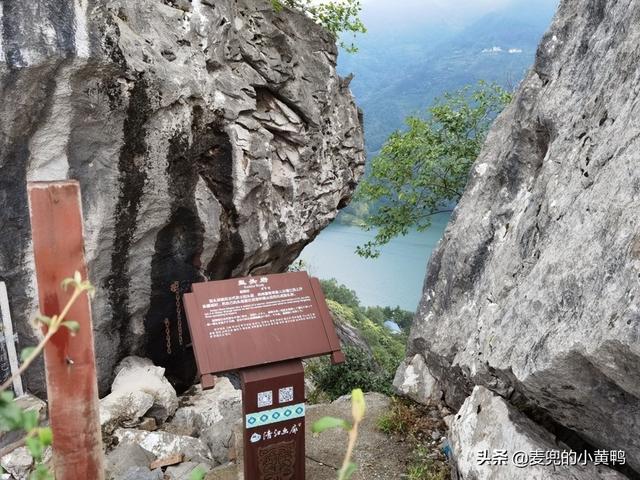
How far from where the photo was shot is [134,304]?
288 inches

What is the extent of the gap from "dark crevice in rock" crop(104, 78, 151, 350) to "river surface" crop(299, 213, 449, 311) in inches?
1128

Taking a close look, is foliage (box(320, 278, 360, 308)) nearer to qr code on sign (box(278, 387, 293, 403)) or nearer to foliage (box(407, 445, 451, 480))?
foliage (box(407, 445, 451, 480))

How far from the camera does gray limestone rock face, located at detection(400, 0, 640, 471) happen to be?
3092 mm

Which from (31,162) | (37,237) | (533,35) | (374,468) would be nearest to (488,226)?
(374,468)

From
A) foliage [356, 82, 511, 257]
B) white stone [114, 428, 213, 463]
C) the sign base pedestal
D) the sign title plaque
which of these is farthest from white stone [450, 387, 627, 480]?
foliage [356, 82, 511, 257]

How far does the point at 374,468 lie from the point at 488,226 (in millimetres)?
2655

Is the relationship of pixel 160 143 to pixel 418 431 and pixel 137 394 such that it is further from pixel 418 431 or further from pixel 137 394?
pixel 418 431

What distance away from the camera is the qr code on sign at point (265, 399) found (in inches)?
169

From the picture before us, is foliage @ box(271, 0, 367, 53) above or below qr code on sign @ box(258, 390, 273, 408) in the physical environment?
above

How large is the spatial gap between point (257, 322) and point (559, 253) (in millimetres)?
→ 2341

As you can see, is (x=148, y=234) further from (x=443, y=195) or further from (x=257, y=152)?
(x=443, y=195)

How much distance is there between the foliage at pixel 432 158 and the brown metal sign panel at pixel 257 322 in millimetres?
6219

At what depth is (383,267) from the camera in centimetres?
4297

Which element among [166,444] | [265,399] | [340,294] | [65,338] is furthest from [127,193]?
[340,294]
